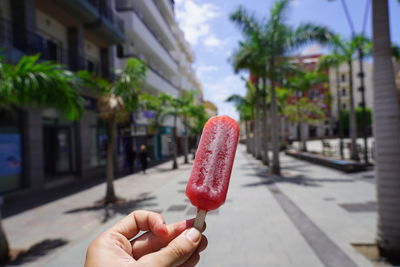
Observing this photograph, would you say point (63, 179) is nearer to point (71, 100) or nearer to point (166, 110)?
point (166, 110)

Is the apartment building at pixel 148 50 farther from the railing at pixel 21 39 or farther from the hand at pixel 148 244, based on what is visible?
the hand at pixel 148 244

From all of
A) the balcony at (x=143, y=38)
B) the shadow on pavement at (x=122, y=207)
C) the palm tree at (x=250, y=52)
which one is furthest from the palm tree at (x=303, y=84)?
the shadow on pavement at (x=122, y=207)

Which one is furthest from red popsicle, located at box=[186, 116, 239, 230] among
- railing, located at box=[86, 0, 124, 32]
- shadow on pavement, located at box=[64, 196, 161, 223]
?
railing, located at box=[86, 0, 124, 32]

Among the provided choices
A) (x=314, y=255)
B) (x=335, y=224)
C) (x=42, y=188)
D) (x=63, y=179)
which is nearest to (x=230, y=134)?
(x=314, y=255)

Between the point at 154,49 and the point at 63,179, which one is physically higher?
the point at 154,49

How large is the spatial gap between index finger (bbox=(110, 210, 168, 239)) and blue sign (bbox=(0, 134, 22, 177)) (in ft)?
41.7

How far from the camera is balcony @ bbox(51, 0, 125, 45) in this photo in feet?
50.0

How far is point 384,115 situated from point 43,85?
20.4 ft

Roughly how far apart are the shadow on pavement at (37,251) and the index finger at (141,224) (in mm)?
5363

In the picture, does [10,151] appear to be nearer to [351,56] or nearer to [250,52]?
[250,52]

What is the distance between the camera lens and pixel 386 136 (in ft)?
17.5

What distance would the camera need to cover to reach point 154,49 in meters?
27.1

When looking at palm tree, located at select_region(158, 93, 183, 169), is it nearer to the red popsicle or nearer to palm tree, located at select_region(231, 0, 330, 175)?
palm tree, located at select_region(231, 0, 330, 175)

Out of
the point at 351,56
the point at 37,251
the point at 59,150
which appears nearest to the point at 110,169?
the point at 37,251
